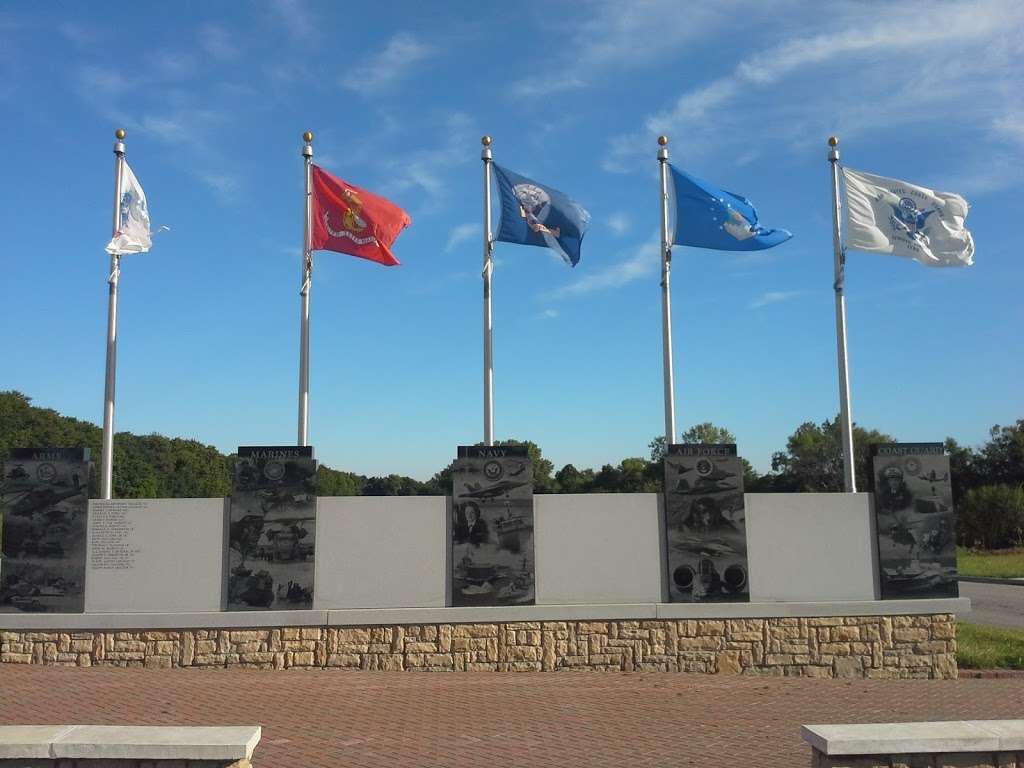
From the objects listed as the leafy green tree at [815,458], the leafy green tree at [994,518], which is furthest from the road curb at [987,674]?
the leafy green tree at [815,458]

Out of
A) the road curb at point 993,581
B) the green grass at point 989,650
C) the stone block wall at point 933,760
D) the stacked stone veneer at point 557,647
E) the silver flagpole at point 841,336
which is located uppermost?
the silver flagpole at point 841,336

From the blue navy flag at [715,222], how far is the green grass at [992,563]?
15011 mm

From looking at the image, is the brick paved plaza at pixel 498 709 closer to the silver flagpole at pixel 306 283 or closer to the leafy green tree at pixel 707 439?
the silver flagpole at pixel 306 283

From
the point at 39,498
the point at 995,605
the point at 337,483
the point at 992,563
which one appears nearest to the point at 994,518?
the point at 992,563

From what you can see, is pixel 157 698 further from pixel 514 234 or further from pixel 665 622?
pixel 514 234

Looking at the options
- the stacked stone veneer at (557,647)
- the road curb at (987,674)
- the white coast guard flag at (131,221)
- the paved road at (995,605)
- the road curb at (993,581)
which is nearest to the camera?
the stacked stone veneer at (557,647)

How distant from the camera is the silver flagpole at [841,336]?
551 inches

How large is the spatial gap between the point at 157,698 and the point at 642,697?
5450 millimetres

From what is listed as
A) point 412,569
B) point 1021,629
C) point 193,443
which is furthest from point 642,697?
point 193,443

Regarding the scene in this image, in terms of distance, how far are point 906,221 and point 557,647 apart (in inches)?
345

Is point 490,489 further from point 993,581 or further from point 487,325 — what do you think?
point 993,581

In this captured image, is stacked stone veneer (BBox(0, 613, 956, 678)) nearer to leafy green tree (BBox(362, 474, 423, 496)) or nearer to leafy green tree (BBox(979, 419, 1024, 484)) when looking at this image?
leafy green tree (BBox(979, 419, 1024, 484))

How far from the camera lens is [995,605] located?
73.0 ft

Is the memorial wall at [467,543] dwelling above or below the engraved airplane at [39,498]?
below
